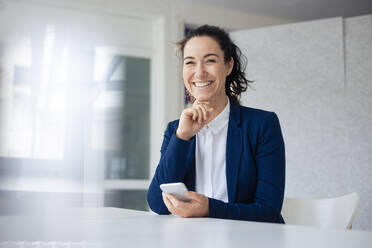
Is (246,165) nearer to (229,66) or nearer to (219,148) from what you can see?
(219,148)

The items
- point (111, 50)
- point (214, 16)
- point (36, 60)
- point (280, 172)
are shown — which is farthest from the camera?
point (214, 16)

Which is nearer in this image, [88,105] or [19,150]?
[19,150]

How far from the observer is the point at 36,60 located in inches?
166

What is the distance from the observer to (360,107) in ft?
12.1

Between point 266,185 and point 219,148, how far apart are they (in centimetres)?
24

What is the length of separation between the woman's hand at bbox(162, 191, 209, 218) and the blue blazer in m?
0.26

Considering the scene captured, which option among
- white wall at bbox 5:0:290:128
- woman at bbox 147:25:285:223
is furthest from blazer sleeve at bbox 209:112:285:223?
white wall at bbox 5:0:290:128

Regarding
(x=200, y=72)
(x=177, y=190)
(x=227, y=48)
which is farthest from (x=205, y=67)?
(x=177, y=190)

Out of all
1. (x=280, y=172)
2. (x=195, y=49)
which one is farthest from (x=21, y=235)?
(x=195, y=49)

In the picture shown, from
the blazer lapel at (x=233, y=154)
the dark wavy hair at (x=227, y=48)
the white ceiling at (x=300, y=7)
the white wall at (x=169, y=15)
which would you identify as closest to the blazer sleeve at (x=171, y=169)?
the blazer lapel at (x=233, y=154)

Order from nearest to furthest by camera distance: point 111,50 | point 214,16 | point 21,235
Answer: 1. point 21,235
2. point 111,50
3. point 214,16

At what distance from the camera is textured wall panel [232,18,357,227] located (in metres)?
3.72

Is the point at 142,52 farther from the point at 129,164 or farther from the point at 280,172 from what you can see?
the point at 280,172

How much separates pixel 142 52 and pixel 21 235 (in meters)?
4.10
